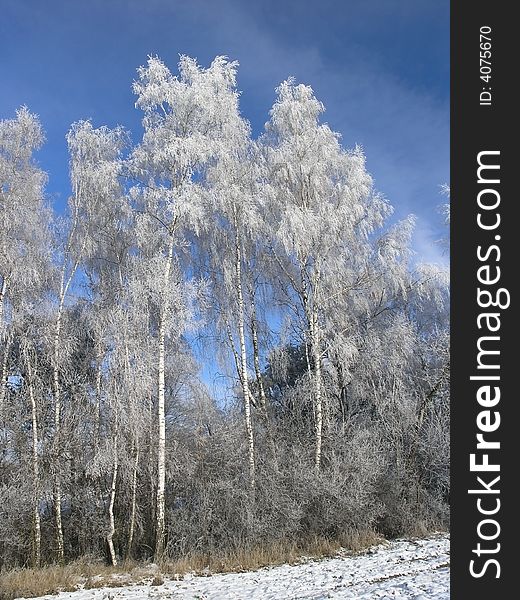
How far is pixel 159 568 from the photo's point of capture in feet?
35.4

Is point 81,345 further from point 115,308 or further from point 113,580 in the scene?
point 113,580

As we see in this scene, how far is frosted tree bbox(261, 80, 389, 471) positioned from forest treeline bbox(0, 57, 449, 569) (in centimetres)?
7

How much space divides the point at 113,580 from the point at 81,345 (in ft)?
19.0

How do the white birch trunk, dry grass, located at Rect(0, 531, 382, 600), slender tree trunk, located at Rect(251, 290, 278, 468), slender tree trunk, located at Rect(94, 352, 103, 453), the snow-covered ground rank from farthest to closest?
slender tree trunk, located at Rect(251, 290, 278, 468)
slender tree trunk, located at Rect(94, 352, 103, 453)
the white birch trunk
dry grass, located at Rect(0, 531, 382, 600)
the snow-covered ground

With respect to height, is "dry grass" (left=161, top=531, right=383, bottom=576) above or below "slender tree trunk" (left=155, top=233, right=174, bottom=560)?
below

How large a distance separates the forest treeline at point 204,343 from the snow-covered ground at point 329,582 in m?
1.87

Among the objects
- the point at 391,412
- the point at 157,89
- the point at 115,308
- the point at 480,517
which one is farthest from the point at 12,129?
the point at 480,517

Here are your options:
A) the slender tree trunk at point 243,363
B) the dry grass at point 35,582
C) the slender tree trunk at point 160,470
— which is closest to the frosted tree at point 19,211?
the slender tree trunk at point 160,470

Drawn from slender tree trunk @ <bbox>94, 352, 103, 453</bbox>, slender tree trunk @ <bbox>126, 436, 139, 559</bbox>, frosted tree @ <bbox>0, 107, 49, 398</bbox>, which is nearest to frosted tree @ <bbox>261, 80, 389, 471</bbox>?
slender tree trunk @ <bbox>126, 436, 139, 559</bbox>

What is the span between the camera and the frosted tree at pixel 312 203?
14.6 metres

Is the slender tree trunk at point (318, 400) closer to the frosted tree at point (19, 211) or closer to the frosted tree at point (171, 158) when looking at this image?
the frosted tree at point (171, 158)

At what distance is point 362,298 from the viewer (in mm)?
16359

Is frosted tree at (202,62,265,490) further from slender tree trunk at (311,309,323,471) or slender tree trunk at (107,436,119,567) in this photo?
slender tree trunk at (107,436,119,567)

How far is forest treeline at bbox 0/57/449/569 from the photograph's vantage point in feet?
39.9
